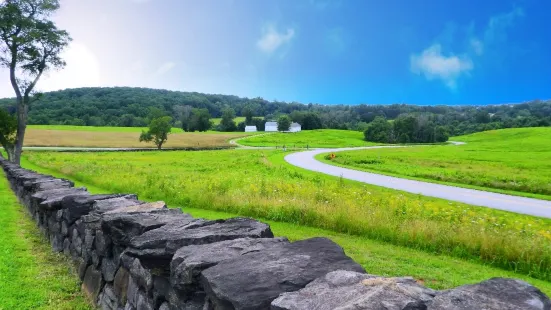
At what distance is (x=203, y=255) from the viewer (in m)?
4.15

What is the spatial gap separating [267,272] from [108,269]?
357 centimetres

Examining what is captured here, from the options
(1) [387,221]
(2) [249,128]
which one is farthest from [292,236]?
(2) [249,128]

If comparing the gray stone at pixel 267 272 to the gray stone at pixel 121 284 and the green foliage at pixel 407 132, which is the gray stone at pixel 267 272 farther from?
the green foliage at pixel 407 132

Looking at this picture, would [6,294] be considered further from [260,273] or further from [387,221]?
[387,221]

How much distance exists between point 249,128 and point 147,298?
512 feet

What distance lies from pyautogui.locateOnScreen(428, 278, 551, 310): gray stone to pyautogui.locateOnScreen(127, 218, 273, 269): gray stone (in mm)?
2647

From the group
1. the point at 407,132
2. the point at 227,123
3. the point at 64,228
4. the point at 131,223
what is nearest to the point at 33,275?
the point at 64,228

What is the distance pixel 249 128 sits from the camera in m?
160

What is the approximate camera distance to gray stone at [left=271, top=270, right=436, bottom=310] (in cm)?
273

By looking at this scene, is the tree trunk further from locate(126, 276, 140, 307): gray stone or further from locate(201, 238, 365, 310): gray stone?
locate(201, 238, 365, 310): gray stone

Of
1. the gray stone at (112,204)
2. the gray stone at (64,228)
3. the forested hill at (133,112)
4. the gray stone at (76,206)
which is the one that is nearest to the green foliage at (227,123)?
the forested hill at (133,112)

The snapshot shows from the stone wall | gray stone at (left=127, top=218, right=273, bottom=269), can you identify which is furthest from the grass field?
gray stone at (left=127, top=218, right=273, bottom=269)

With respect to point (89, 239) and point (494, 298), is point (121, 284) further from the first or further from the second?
point (494, 298)

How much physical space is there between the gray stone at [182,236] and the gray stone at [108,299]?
1056 millimetres
